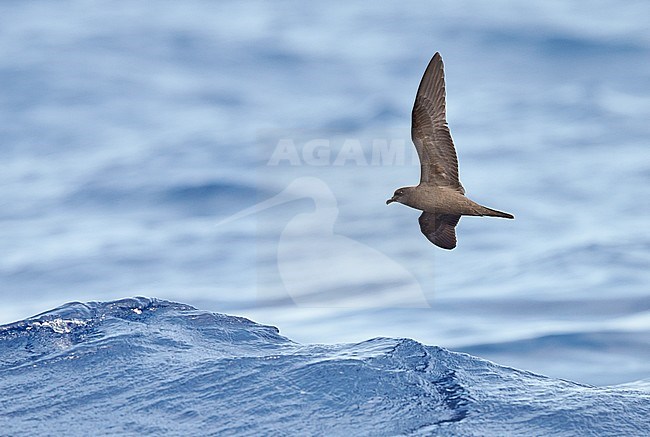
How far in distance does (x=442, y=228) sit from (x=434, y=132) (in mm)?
1028

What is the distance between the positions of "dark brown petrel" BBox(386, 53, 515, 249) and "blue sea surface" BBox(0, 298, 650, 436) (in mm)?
1407

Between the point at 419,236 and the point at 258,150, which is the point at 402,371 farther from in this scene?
the point at 258,150

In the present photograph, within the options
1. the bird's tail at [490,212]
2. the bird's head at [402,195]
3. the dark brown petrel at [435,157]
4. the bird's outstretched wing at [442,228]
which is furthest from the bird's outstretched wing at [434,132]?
the bird's outstretched wing at [442,228]

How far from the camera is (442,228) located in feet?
29.9

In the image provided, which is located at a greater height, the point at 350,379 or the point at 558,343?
the point at 558,343

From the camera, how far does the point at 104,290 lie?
45.6 feet

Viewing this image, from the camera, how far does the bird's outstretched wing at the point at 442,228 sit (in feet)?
29.8

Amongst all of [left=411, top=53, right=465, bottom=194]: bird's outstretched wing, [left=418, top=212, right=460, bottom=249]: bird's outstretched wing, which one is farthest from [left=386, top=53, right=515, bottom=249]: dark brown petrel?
[left=418, top=212, right=460, bottom=249]: bird's outstretched wing

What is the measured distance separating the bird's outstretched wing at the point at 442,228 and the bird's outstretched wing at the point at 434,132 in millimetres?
592

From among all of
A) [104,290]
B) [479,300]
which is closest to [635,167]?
[479,300]

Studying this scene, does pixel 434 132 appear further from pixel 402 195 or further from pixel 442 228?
pixel 442 228

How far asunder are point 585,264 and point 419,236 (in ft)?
7.80

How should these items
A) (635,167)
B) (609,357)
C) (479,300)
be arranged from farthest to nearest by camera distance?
(635,167), (479,300), (609,357)

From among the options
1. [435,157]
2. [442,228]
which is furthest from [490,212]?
[442,228]
